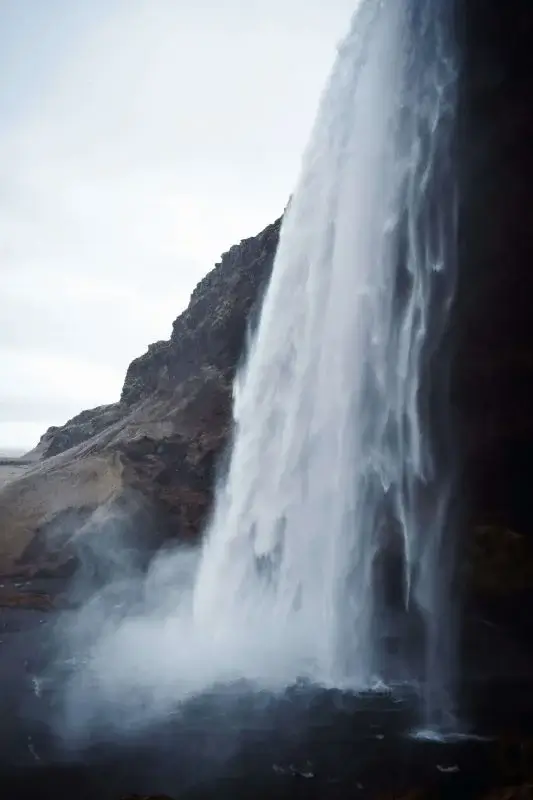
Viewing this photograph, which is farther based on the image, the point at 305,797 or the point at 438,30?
the point at 438,30

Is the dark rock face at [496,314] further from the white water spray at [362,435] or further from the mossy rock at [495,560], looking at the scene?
the white water spray at [362,435]

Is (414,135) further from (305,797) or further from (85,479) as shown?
(85,479)

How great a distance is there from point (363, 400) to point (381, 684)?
8085 millimetres

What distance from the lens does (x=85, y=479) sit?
30.8 meters

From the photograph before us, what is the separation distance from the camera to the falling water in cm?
1956

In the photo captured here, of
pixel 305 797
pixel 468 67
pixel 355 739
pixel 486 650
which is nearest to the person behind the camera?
pixel 305 797

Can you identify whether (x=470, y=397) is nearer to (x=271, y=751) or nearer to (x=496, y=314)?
(x=496, y=314)

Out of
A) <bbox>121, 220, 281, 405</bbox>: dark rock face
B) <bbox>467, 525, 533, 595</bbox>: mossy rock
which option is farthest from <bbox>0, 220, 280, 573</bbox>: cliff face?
<bbox>467, 525, 533, 595</bbox>: mossy rock

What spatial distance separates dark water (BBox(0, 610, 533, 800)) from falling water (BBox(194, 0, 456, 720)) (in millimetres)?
2899

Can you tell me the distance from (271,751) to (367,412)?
10211 millimetres

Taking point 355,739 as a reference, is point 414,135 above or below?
above

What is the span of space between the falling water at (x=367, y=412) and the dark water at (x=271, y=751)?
114 inches

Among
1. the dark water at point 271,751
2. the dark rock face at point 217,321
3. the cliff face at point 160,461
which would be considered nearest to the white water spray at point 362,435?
the dark water at point 271,751

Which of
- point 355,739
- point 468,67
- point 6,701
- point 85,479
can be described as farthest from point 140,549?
point 468,67
